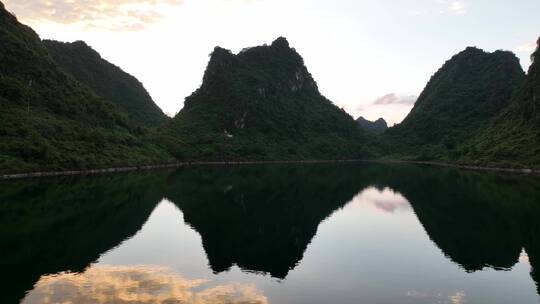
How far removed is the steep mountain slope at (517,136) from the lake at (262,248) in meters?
67.9

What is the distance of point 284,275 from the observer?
27.8m

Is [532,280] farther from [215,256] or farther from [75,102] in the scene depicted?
[75,102]

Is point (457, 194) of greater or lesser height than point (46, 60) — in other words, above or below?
below

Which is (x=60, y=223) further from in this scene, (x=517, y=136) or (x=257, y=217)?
(x=517, y=136)

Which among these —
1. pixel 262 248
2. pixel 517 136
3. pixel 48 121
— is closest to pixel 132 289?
pixel 262 248

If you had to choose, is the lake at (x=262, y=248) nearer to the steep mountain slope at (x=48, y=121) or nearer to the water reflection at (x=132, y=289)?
the water reflection at (x=132, y=289)

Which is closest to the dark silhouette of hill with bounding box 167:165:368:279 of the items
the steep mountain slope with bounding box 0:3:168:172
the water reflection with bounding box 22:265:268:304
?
the water reflection with bounding box 22:265:268:304

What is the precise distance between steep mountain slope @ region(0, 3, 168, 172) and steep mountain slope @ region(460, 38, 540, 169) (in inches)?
4205

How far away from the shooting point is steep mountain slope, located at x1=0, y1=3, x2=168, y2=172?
90125 mm

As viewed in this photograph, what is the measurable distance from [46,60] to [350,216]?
123321 mm

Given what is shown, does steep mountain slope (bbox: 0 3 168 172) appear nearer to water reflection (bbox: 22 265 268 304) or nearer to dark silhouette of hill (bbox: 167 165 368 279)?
dark silhouette of hill (bbox: 167 165 368 279)

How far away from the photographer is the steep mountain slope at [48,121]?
90125 mm

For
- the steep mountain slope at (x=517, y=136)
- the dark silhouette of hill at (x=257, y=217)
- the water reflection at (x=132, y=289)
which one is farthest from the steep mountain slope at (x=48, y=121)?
the steep mountain slope at (x=517, y=136)

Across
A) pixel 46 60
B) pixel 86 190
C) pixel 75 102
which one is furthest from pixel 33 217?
pixel 46 60
